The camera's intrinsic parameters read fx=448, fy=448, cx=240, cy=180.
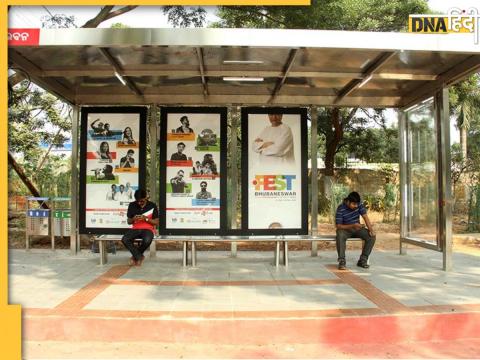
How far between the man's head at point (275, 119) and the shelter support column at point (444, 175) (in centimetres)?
266

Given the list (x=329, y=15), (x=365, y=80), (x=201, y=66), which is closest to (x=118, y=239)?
(x=201, y=66)

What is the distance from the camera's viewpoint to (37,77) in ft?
23.7

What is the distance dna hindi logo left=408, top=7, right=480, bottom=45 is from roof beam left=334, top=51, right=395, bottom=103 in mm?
571

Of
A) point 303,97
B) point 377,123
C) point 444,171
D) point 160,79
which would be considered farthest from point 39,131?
point 444,171

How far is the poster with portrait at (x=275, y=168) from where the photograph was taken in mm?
8156

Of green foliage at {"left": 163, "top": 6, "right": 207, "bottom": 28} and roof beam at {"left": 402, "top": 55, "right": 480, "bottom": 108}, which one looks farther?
green foliage at {"left": 163, "top": 6, "right": 207, "bottom": 28}

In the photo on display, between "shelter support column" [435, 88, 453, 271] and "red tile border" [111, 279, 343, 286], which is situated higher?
"shelter support column" [435, 88, 453, 271]

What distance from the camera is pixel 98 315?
483 cm

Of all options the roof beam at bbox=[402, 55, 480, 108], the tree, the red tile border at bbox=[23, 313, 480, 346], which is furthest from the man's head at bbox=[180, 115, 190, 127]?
the tree

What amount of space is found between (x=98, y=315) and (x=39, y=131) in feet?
42.4

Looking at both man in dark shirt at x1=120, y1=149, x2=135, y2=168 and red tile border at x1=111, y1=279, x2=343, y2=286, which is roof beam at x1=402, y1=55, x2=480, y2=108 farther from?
man in dark shirt at x1=120, y1=149, x2=135, y2=168

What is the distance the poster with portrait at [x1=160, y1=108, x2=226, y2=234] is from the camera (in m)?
8.11

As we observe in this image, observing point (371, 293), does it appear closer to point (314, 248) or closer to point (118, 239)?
point (314, 248)

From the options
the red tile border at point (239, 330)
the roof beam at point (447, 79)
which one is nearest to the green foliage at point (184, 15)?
the roof beam at point (447, 79)
